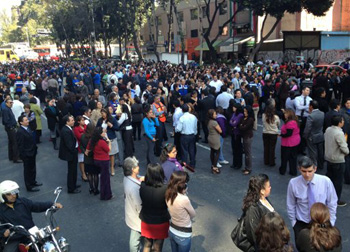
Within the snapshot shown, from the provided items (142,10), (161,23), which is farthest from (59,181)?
(161,23)

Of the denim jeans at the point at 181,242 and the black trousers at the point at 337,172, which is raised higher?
the black trousers at the point at 337,172

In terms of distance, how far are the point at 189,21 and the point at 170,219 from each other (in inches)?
1898

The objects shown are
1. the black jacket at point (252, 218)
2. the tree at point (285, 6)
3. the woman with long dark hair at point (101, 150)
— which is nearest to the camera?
the black jacket at point (252, 218)

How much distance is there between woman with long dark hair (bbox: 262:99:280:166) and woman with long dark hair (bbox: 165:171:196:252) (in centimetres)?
451

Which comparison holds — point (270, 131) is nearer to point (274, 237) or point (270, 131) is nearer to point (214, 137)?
point (214, 137)

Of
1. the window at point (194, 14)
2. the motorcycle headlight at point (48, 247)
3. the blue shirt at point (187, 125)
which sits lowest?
the motorcycle headlight at point (48, 247)

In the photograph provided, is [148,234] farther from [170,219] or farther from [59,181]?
[59,181]

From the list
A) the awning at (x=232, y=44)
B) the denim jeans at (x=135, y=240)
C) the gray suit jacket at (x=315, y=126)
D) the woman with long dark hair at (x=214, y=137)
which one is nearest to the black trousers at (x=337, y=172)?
the gray suit jacket at (x=315, y=126)

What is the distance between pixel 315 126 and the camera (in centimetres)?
737

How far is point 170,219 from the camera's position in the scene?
14.1 ft

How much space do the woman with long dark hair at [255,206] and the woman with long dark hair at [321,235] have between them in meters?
0.46

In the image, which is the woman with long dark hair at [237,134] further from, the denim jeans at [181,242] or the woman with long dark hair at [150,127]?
the denim jeans at [181,242]

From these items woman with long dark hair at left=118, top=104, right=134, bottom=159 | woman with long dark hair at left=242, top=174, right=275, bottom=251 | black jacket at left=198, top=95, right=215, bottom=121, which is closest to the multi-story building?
black jacket at left=198, top=95, right=215, bottom=121

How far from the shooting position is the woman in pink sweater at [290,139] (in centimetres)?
741
